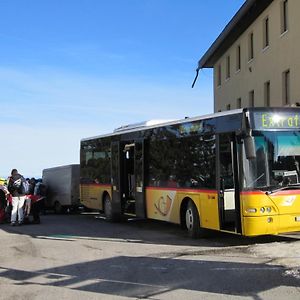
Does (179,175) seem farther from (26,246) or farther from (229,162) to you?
(26,246)

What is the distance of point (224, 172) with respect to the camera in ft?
38.8

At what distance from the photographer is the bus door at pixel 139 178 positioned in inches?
625

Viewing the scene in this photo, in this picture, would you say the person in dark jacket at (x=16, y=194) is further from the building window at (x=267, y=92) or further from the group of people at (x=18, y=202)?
the building window at (x=267, y=92)

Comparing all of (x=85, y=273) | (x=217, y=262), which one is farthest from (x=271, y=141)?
(x=85, y=273)

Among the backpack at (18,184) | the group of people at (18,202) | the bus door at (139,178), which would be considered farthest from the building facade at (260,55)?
the backpack at (18,184)

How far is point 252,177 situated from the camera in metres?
11.2

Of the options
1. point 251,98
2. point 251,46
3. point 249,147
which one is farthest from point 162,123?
point 251,46

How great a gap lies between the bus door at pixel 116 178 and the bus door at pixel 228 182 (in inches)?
244

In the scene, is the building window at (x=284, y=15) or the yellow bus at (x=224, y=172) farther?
the building window at (x=284, y=15)

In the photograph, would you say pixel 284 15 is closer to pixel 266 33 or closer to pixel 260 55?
pixel 266 33

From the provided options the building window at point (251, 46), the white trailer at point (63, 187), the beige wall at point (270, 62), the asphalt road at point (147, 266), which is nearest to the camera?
the asphalt road at point (147, 266)

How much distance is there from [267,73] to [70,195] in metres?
10.5

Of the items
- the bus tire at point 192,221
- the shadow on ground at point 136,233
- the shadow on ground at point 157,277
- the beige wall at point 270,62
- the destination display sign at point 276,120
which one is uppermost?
the beige wall at point 270,62

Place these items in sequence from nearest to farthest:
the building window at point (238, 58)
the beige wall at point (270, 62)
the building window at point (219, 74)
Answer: the beige wall at point (270, 62), the building window at point (238, 58), the building window at point (219, 74)
